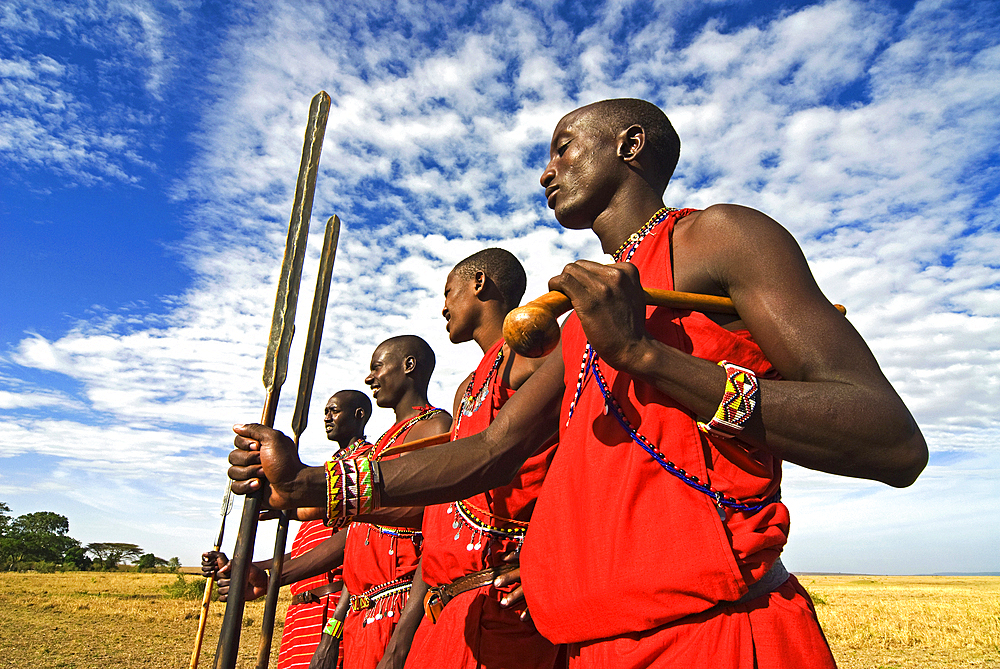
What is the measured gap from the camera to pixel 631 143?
2.56 meters

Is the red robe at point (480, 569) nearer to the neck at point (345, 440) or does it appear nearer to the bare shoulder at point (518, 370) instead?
the bare shoulder at point (518, 370)

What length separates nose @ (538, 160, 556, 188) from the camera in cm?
267

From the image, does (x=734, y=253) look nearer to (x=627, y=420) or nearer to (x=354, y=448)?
(x=627, y=420)

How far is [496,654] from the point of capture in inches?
133

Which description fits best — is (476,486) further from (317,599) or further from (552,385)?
(317,599)

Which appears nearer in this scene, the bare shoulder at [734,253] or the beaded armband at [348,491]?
the bare shoulder at [734,253]

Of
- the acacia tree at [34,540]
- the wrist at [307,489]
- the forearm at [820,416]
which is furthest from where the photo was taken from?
the acacia tree at [34,540]

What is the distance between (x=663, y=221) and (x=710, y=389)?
0.80 m

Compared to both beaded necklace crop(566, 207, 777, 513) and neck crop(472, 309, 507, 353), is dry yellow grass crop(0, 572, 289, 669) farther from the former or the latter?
beaded necklace crop(566, 207, 777, 513)

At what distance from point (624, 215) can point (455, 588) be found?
2.26m

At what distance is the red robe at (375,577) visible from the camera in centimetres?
520

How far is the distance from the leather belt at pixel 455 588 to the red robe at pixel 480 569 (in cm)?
3

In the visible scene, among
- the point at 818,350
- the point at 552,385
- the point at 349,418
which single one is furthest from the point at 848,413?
the point at 349,418

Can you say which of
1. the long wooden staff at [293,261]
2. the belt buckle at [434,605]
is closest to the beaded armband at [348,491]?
the long wooden staff at [293,261]
